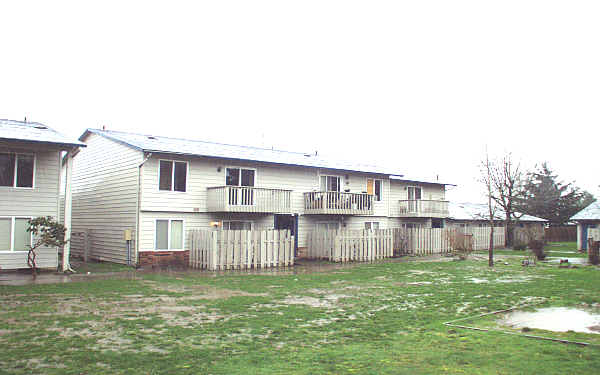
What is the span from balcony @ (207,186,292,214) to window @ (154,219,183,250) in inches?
71.8

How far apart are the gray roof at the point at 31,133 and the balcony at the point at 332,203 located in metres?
13.4

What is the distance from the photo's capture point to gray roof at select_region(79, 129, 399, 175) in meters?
23.5

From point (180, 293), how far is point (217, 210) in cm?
1062

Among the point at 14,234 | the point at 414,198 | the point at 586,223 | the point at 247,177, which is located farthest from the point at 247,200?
the point at 586,223

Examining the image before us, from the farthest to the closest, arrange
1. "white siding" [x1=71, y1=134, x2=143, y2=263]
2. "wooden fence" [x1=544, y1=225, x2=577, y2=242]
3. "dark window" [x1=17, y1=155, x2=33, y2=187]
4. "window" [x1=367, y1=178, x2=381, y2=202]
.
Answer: "wooden fence" [x1=544, y1=225, x2=577, y2=242] < "window" [x1=367, y1=178, x2=381, y2=202] < "white siding" [x1=71, y1=134, x2=143, y2=263] < "dark window" [x1=17, y1=155, x2=33, y2=187]

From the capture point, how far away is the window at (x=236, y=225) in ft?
84.4

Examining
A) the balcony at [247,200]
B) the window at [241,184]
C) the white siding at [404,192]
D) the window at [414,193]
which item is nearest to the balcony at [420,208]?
the white siding at [404,192]

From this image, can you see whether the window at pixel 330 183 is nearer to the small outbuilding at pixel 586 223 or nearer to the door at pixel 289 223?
the door at pixel 289 223

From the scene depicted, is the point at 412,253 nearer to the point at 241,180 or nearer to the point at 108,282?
the point at 241,180

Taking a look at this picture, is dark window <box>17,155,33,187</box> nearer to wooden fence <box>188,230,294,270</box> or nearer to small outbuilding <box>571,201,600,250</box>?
wooden fence <box>188,230,294,270</box>

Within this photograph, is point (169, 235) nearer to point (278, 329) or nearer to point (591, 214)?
point (278, 329)

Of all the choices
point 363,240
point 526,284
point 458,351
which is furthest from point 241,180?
point 458,351

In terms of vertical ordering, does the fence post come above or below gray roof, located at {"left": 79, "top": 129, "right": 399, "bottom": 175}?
below

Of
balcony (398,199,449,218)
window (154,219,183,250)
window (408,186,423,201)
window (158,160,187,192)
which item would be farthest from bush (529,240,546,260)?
window (158,160,187,192)
